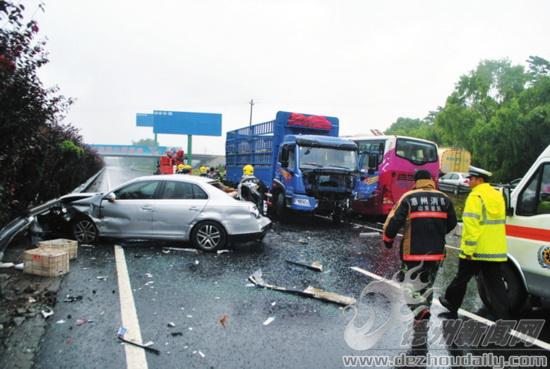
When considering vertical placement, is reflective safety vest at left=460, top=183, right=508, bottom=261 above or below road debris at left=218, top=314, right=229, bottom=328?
above

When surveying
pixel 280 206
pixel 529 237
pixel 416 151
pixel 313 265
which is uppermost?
pixel 416 151

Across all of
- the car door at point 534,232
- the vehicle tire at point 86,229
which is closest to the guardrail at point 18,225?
the vehicle tire at point 86,229

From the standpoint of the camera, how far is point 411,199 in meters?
4.30

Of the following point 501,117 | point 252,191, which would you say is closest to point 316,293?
point 252,191

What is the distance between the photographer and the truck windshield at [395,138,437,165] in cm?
1283

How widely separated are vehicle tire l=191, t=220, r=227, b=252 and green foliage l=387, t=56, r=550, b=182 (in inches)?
1114

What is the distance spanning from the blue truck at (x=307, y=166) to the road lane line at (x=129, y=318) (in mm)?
5552

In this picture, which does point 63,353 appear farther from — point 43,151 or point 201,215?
point 43,151

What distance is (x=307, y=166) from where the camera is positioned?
11039mm

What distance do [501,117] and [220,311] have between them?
31.4 meters

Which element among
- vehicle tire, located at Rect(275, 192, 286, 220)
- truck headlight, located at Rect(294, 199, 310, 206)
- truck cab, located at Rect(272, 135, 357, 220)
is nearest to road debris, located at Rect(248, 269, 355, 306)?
truck headlight, located at Rect(294, 199, 310, 206)

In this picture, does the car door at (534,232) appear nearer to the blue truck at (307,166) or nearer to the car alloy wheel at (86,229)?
the blue truck at (307,166)

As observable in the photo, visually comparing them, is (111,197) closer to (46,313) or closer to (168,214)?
(168,214)

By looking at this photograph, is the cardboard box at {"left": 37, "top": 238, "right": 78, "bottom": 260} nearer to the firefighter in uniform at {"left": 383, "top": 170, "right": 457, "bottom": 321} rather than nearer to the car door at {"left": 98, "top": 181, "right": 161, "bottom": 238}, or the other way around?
the car door at {"left": 98, "top": 181, "right": 161, "bottom": 238}
